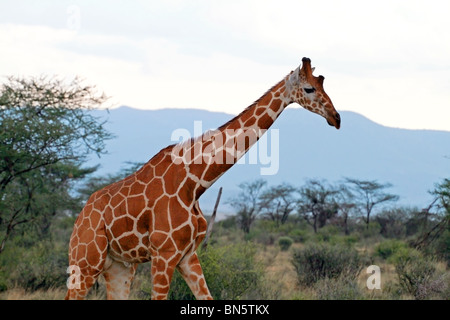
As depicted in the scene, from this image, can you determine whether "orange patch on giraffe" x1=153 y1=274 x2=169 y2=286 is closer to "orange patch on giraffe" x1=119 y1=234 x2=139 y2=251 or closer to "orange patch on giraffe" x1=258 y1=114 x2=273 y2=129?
"orange patch on giraffe" x1=119 y1=234 x2=139 y2=251

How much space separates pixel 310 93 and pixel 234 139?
2.52 ft

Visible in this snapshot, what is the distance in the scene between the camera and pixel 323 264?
66.6 ft

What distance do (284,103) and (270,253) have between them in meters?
24.0

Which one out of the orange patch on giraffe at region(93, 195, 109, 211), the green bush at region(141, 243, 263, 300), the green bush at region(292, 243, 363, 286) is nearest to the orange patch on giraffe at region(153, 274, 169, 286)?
the orange patch on giraffe at region(93, 195, 109, 211)

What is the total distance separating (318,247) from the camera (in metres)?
21.0

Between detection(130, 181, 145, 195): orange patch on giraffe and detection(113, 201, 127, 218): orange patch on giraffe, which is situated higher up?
detection(130, 181, 145, 195): orange patch on giraffe

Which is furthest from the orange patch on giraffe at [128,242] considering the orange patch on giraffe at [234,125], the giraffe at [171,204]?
the orange patch on giraffe at [234,125]

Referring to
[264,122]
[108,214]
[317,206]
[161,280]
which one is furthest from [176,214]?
[317,206]

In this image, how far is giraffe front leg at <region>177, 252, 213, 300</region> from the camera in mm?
6328

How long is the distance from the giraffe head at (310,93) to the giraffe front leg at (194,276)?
1.68 m

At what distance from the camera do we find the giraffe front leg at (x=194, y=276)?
6328 mm

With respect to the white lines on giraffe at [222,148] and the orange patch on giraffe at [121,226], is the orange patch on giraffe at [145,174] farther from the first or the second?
the orange patch on giraffe at [121,226]
